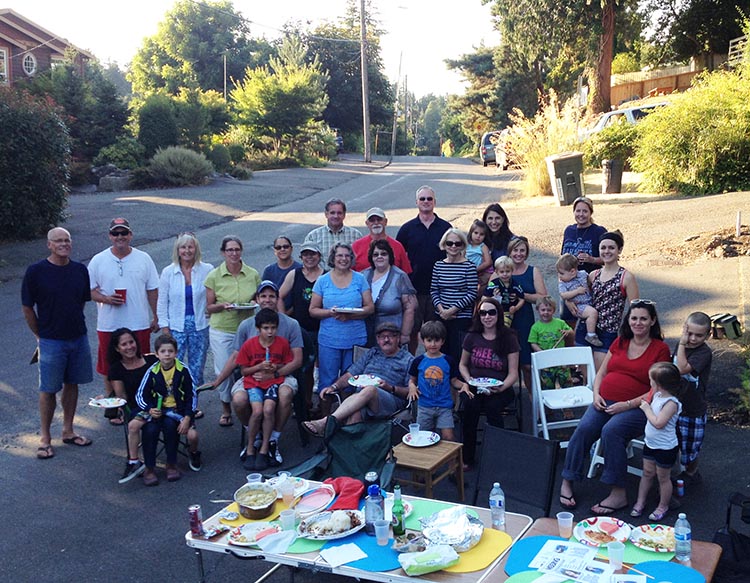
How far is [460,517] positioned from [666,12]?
35.4 meters

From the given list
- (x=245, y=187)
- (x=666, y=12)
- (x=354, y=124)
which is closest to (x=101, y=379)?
(x=245, y=187)

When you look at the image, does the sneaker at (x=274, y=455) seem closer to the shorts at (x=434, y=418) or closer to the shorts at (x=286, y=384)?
the shorts at (x=286, y=384)

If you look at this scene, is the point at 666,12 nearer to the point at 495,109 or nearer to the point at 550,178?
the point at 495,109

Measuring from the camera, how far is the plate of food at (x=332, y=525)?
4.43m

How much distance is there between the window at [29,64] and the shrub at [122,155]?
38.4ft

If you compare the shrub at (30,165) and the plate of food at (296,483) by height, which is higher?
the shrub at (30,165)

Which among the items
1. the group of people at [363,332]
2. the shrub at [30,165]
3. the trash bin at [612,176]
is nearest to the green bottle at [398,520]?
the group of people at [363,332]

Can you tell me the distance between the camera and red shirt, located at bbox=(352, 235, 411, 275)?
7824 millimetres

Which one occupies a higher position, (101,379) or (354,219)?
(354,219)

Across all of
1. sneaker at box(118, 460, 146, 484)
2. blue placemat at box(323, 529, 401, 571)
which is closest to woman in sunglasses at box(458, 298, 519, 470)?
blue placemat at box(323, 529, 401, 571)

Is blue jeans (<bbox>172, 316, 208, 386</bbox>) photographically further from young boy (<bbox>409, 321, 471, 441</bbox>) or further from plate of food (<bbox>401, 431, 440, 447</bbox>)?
plate of food (<bbox>401, 431, 440, 447</bbox>)

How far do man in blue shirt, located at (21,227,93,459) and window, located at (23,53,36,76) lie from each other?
3476 cm

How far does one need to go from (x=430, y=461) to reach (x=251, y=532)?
1.55 metres

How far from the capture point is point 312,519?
461cm
